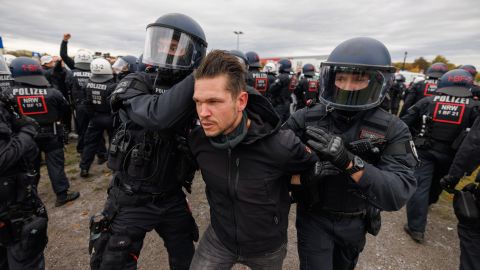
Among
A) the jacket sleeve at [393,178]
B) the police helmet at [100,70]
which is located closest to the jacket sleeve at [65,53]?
the police helmet at [100,70]

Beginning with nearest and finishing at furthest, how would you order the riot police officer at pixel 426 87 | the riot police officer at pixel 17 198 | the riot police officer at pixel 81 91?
the riot police officer at pixel 17 198 → the riot police officer at pixel 81 91 → the riot police officer at pixel 426 87

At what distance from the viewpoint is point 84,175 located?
522 cm

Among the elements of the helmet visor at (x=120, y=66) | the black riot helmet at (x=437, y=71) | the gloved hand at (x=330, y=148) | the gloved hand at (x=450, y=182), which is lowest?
the gloved hand at (x=450, y=182)

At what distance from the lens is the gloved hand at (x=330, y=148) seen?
54.1 inches

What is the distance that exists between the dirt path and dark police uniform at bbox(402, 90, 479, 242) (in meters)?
0.28

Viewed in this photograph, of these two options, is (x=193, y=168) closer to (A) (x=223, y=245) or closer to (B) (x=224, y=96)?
(A) (x=223, y=245)

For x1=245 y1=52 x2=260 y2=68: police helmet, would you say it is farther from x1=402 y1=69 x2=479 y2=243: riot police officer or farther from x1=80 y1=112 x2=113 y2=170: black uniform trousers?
x1=402 y1=69 x2=479 y2=243: riot police officer

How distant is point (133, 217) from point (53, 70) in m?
7.24

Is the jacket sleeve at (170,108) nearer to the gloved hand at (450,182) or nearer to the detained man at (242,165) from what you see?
the detained man at (242,165)

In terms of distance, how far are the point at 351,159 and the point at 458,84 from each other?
3443 mm

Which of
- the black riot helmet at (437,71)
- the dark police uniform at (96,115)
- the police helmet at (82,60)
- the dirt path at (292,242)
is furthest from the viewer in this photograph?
the black riot helmet at (437,71)

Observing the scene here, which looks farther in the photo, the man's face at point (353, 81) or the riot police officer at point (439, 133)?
the riot police officer at point (439, 133)

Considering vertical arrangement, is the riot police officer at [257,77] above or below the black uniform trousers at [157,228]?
above

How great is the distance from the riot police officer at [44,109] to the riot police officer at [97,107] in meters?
0.79
